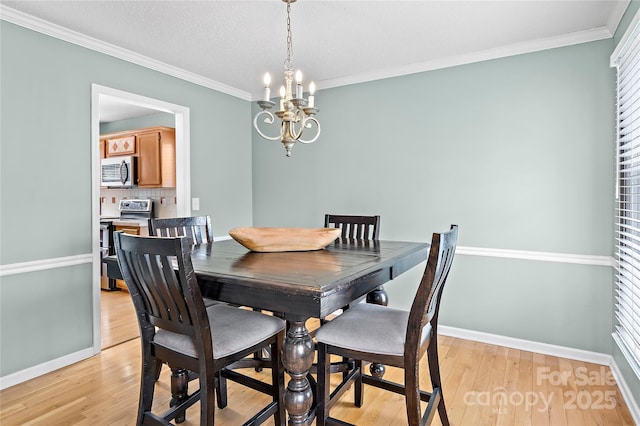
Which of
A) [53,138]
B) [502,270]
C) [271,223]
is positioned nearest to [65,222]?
[53,138]

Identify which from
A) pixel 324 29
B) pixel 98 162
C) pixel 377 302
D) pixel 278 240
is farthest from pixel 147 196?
pixel 377 302

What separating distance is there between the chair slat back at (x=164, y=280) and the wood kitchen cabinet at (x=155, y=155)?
130 inches

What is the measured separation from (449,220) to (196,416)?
2.39 metres

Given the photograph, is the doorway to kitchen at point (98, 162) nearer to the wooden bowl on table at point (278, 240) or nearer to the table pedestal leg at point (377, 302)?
the wooden bowl on table at point (278, 240)

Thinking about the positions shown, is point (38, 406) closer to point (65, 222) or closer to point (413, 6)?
point (65, 222)

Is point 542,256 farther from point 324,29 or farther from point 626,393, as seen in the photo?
point 324,29

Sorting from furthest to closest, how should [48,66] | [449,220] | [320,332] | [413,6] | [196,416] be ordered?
1. [449,220]
2. [48,66]
3. [413,6]
4. [196,416]
5. [320,332]

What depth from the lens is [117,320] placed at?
140 inches

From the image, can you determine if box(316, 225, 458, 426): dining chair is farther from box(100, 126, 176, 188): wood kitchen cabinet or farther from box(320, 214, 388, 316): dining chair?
box(100, 126, 176, 188): wood kitchen cabinet

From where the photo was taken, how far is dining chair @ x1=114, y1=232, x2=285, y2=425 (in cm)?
140

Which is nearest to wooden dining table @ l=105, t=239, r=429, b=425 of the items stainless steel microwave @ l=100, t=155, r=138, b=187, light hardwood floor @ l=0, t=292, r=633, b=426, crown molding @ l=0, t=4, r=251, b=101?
light hardwood floor @ l=0, t=292, r=633, b=426

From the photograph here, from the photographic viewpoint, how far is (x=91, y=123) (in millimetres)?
2783

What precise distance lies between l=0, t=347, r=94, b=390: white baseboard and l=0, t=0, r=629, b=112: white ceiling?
228 cm

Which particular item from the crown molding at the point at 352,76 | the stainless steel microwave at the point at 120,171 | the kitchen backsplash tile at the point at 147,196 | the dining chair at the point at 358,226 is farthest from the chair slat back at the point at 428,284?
the stainless steel microwave at the point at 120,171
